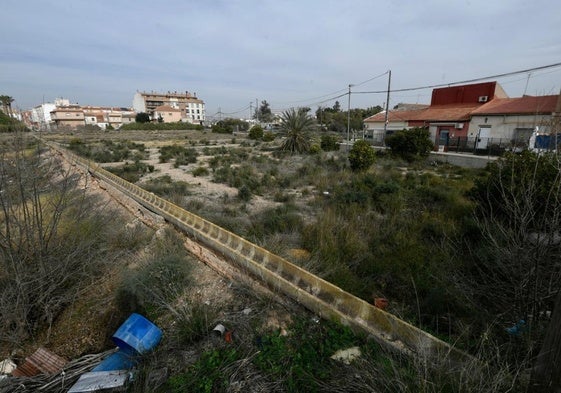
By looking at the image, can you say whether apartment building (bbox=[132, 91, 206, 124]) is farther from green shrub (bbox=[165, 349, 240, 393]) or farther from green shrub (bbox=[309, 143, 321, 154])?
green shrub (bbox=[165, 349, 240, 393])

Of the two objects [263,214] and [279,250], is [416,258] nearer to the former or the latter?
[279,250]

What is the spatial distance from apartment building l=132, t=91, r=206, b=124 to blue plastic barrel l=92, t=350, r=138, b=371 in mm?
104619

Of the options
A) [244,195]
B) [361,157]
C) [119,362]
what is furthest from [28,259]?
[361,157]

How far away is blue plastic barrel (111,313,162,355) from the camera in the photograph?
2.88 meters

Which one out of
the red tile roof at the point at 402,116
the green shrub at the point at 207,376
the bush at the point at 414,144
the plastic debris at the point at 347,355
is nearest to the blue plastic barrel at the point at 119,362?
the green shrub at the point at 207,376

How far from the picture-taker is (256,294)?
3766 millimetres

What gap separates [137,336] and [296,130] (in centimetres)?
2533

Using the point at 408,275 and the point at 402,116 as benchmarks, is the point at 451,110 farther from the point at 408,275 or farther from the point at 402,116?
the point at 408,275

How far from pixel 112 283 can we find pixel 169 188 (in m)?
7.29

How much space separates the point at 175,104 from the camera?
112750mm

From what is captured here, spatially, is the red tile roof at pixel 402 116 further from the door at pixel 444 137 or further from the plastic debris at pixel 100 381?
the plastic debris at pixel 100 381

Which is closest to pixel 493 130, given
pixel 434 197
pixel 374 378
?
pixel 434 197

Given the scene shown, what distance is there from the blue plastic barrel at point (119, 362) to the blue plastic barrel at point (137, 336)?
0.05 m

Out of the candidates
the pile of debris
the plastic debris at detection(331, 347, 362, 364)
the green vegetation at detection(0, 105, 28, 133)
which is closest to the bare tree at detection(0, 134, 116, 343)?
the green vegetation at detection(0, 105, 28, 133)
